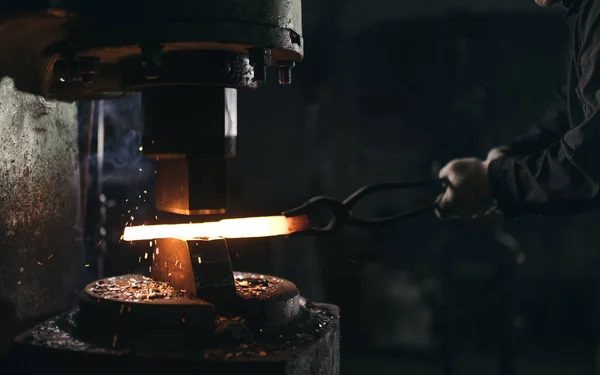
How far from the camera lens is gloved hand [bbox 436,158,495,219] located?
1638 millimetres

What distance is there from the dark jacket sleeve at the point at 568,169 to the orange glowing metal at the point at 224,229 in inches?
19.8

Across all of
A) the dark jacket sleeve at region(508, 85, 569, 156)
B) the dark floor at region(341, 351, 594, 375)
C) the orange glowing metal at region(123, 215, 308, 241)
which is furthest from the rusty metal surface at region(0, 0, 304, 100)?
the dark floor at region(341, 351, 594, 375)

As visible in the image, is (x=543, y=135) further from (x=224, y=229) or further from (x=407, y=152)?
(x=224, y=229)

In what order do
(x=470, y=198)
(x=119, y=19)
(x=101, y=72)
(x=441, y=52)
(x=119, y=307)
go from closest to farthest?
(x=119, y=19), (x=119, y=307), (x=101, y=72), (x=470, y=198), (x=441, y=52)

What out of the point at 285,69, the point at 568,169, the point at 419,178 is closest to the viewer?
the point at 285,69

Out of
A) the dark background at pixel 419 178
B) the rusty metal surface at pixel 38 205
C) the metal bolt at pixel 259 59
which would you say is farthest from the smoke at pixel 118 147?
the metal bolt at pixel 259 59

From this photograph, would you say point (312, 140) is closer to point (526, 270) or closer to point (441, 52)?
point (441, 52)

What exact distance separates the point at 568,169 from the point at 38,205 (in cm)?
127

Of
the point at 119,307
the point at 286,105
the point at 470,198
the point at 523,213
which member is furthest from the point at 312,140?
the point at 119,307

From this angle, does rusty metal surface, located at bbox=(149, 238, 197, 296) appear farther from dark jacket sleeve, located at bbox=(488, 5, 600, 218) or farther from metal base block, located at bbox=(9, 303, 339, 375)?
dark jacket sleeve, located at bbox=(488, 5, 600, 218)

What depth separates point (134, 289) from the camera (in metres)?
1.37

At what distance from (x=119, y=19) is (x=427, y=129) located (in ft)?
5.10

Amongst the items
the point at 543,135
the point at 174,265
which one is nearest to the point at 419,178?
the point at 543,135

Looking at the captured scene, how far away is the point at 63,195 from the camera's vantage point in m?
1.67
